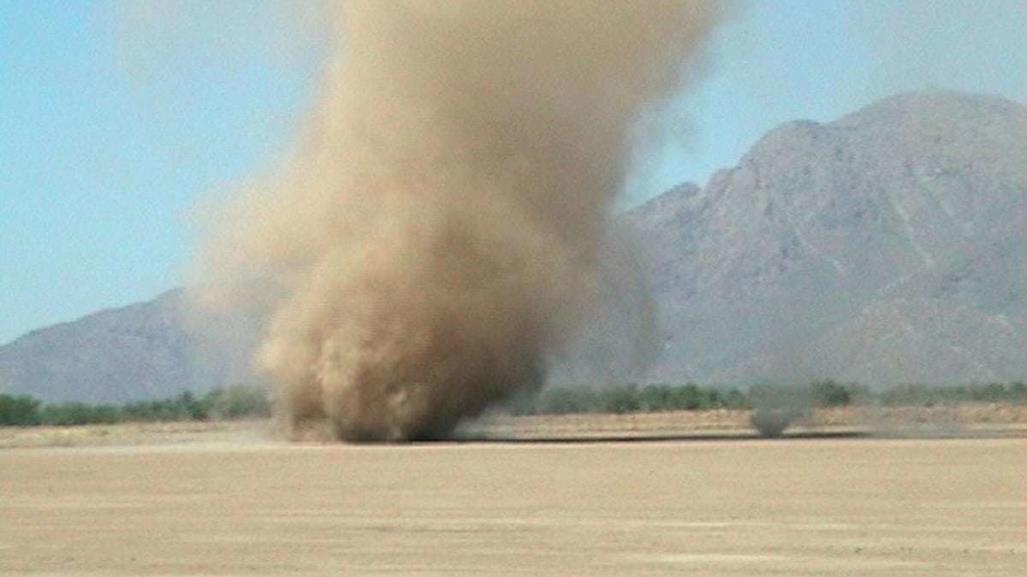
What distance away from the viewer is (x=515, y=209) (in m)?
60.3

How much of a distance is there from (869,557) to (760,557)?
114 centimetres

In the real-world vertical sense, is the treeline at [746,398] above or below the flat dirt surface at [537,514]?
above

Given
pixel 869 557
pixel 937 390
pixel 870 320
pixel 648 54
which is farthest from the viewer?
pixel 870 320

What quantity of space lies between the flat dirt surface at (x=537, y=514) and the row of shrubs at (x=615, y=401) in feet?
73.0

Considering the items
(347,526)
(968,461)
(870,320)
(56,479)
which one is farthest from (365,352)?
(870,320)

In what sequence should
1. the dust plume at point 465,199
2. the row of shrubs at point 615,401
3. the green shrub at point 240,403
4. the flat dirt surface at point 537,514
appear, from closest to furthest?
the flat dirt surface at point 537,514 → the dust plume at point 465,199 → the row of shrubs at point 615,401 → the green shrub at point 240,403

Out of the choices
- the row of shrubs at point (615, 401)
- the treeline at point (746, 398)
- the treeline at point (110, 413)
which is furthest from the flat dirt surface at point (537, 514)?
the treeline at point (110, 413)

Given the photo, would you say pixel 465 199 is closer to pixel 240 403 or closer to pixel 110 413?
pixel 240 403

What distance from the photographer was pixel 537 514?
1105 inches

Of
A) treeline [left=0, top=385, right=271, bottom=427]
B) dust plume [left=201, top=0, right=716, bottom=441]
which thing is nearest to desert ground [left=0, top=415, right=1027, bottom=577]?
dust plume [left=201, top=0, right=716, bottom=441]

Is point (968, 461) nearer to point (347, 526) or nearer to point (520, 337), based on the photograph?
point (347, 526)

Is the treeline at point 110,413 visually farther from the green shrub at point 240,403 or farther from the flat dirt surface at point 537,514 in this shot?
the flat dirt surface at point 537,514

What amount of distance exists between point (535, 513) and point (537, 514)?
0.67 ft

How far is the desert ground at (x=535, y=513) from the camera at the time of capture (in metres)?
21.3
